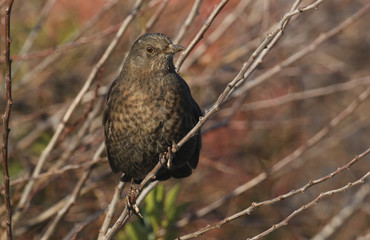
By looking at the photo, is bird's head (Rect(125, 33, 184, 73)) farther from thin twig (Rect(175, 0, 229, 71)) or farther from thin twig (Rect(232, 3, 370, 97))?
thin twig (Rect(232, 3, 370, 97))

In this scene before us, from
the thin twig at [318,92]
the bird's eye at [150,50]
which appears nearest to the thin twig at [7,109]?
the bird's eye at [150,50]

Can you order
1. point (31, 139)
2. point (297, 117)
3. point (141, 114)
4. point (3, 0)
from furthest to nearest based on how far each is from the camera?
point (297, 117) < point (31, 139) < point (3, 0) < point (141, 114)

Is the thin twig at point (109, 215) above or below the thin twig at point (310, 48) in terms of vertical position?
below

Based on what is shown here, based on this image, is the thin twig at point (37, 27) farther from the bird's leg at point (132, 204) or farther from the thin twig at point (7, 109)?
the thin twig at point (7, 109)

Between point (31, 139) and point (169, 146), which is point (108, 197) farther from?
point (169, 146)

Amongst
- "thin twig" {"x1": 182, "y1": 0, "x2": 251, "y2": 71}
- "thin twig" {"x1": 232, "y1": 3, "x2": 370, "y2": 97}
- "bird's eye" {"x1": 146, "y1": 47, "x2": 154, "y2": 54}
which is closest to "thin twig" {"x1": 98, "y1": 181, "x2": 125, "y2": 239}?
"bird's eye" {"x1": 146, "y1": 47, "x2": 154, "y2": 54}

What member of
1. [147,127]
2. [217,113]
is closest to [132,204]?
[147,127]

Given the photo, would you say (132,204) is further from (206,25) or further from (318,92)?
(318,92)

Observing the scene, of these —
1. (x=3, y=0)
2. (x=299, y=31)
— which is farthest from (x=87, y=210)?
(x=299, y=31)
